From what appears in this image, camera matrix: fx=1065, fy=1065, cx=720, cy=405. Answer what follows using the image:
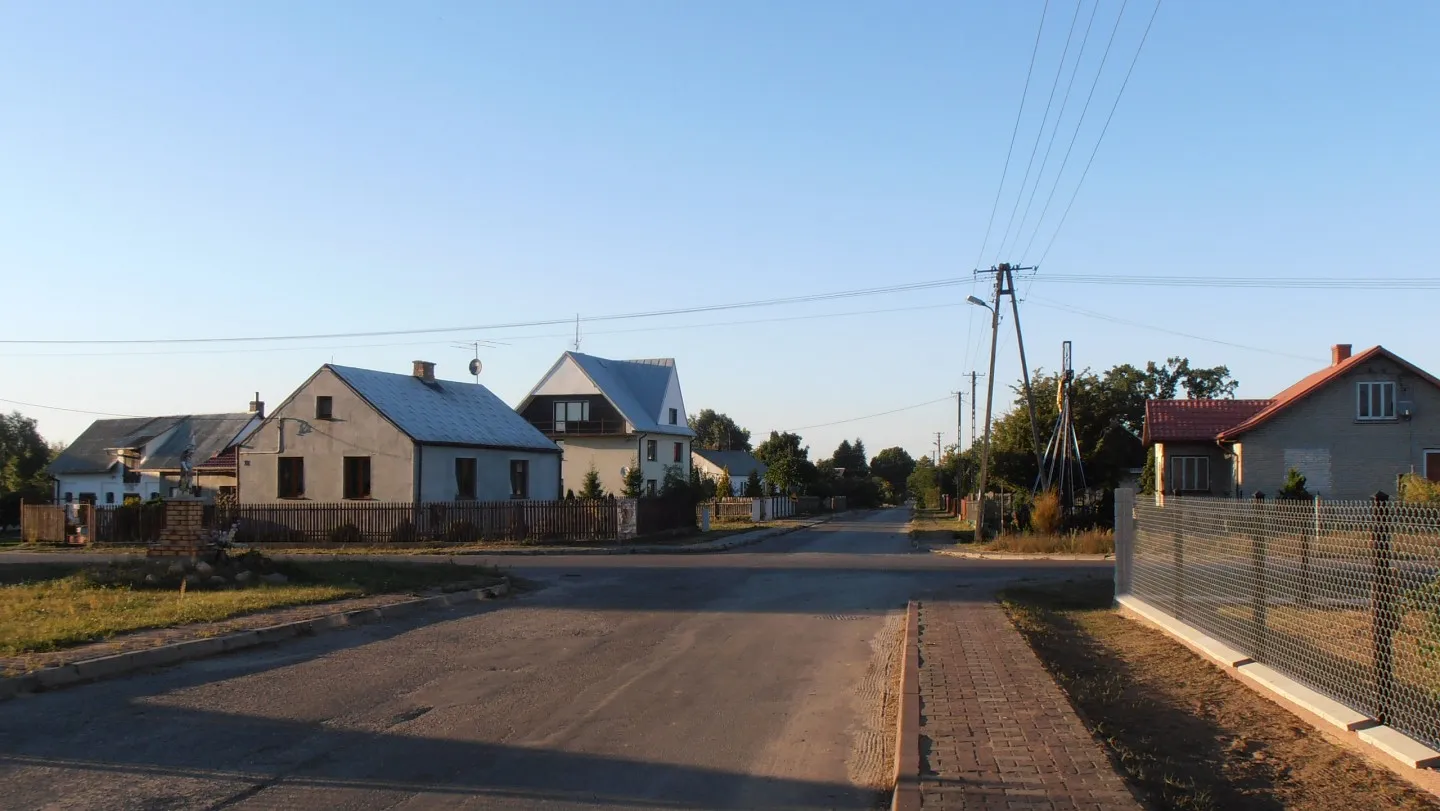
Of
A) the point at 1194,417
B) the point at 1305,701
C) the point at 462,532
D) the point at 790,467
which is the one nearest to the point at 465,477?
the point at 462,532

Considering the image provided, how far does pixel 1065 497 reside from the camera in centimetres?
3962

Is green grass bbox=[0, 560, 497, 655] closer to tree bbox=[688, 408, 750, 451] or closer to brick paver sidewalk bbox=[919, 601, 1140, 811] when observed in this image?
brick paver sidewalk bbox=[919, 601, 1140, 811]

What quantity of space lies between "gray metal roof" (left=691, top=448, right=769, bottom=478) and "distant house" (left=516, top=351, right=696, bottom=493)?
35.3 metres

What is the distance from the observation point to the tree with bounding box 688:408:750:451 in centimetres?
14625

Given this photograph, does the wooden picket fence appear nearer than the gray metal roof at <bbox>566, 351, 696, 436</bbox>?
Yes

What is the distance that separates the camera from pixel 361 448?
3700 centimetres

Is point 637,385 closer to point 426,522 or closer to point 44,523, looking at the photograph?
point 426,522

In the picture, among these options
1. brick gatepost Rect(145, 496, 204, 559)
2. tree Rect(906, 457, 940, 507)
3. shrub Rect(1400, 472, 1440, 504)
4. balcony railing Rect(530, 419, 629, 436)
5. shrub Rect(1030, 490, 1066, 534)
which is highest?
balcony railing Rect(530, 419, 629, 436)

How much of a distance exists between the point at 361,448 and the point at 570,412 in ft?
69.3

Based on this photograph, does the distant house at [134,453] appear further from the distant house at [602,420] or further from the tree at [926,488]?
the tree at [926,488]

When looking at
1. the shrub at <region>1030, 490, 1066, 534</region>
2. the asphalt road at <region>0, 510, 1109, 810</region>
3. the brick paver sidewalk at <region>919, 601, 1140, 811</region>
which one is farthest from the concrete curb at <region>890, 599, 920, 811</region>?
the shrub at <region>1030, 490, 1066, 534</region>

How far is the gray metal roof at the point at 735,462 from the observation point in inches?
3858

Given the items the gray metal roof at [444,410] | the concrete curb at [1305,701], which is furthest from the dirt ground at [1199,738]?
the gray metal roof at [444,410]

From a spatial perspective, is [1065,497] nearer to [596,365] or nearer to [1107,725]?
[596,365]
